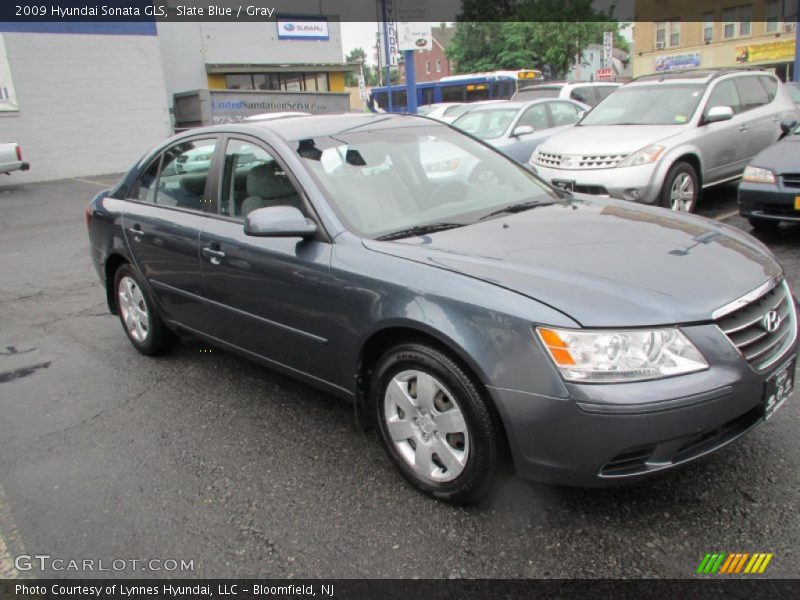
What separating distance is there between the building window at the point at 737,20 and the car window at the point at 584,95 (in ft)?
101

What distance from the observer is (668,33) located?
4331 cm

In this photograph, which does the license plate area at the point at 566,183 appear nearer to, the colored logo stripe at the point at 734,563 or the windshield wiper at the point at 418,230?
the windshield wiper at the point at 418,230

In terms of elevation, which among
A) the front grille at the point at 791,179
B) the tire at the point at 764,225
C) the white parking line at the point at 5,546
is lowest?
the white parking line at the point at 5,546

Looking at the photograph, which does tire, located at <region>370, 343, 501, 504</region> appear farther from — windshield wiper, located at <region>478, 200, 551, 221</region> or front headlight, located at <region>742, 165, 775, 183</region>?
front headlight, located at <region>742, 165, 775, 183</region>

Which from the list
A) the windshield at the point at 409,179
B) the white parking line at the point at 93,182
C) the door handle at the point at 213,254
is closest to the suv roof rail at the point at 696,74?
the windshield at the point at 409,179

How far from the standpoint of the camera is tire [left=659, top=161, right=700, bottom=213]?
7215mm

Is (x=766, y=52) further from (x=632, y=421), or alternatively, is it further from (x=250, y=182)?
(x=632, y=421)

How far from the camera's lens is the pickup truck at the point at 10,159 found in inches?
692

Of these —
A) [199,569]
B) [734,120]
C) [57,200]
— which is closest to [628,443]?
[199,569]

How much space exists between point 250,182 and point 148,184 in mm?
1294

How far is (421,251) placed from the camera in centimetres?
289

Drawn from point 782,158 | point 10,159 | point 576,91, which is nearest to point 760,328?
point 782,158

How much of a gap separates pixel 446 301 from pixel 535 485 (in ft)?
3.11

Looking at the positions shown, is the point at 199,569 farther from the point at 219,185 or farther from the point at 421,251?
the point at 219,185
